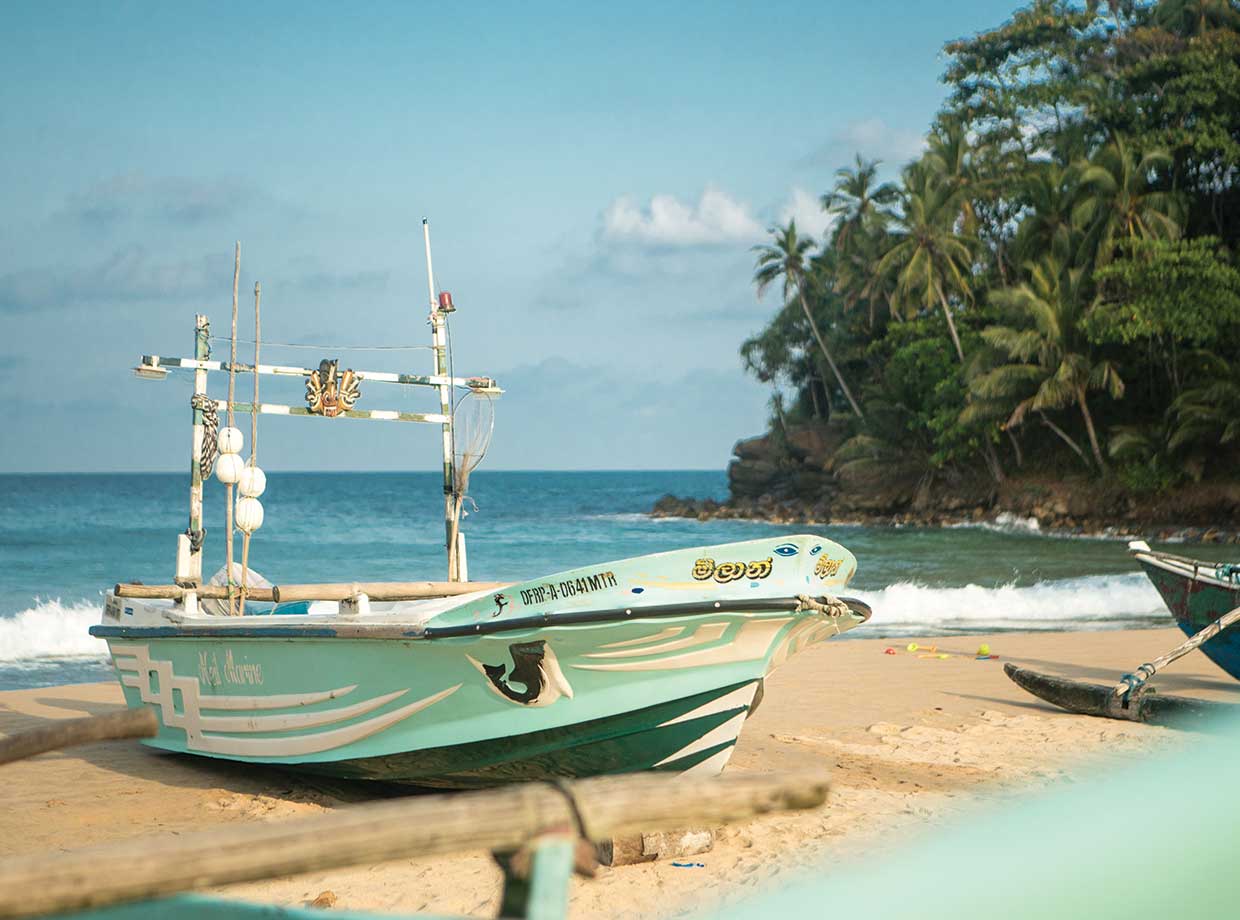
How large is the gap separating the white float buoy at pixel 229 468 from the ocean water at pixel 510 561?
4759 mm

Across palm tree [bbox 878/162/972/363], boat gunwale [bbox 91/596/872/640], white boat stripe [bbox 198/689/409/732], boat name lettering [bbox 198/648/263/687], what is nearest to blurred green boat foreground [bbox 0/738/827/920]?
boat gunwale [bbox 91/596/872/640]

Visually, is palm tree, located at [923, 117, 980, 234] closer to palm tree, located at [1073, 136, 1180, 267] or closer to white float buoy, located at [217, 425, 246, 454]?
palm tree, located at [1073, 136, 1180, 267]

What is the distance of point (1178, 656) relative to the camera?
8.50 metres

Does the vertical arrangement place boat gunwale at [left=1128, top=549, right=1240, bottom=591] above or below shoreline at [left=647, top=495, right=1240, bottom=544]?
above

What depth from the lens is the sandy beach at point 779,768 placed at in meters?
5.20

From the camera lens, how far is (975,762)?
7.41 meters

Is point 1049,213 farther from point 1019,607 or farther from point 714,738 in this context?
point 714,738

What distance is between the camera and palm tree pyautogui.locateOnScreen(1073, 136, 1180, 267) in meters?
31.5

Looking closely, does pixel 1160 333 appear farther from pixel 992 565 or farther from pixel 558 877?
pixel 558 877

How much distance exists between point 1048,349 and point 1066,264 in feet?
10.1

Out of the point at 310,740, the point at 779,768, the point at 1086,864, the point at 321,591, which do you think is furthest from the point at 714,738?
the point at 1086,864

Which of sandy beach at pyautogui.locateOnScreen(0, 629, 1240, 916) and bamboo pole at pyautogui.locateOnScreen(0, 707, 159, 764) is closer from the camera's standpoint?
bamboo pole at pyautogui.locateOnScreen(0, 707, 159, 764)

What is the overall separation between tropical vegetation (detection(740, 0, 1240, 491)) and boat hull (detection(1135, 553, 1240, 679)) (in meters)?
22.2

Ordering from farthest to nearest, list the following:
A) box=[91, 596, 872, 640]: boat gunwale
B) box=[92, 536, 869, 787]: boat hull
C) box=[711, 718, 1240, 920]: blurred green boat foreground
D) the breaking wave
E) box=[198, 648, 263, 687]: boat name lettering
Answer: the breaking wave
box=[198, 648, 263, 687]: boat name lettering
box=[92, 536, 869, 787]: boat hull
box=[91, 596, 872, 640]: boat gunwale
box=[711, 718, 1240, 920]: blurred green boat foreground
